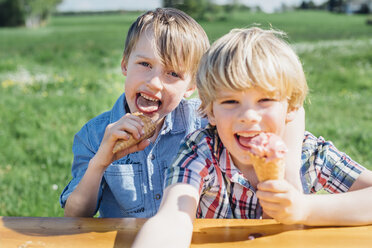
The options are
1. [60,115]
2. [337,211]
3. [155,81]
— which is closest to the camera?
[337,211]

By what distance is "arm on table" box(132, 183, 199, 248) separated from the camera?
1.33 meters

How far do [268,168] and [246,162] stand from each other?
29 centimetres

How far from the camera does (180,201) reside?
1.53m

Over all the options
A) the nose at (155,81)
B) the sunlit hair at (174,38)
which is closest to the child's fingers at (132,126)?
the nose at (155,81)

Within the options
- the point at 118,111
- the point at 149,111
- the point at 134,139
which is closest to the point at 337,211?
the point at 134,139

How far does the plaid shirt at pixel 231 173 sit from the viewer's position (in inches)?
71.5

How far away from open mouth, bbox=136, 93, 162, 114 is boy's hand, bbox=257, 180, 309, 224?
96cm

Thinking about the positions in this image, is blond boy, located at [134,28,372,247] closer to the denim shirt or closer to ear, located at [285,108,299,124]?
ear, located at [285,108,299,124]

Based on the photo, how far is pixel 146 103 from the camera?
2.26 metres

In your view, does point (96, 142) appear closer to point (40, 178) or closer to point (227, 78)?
point (227, 78)

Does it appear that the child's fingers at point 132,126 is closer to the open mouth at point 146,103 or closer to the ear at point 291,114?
the open mouth at point 146,103

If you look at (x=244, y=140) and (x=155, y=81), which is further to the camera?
(x=155, y=81)

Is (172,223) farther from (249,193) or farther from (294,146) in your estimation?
(294,146)

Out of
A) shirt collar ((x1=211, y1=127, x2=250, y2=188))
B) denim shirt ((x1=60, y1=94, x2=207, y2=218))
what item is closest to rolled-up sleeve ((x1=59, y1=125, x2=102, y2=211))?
denim shirt ((x1=60, y1=94, x2=207, y2=218))
